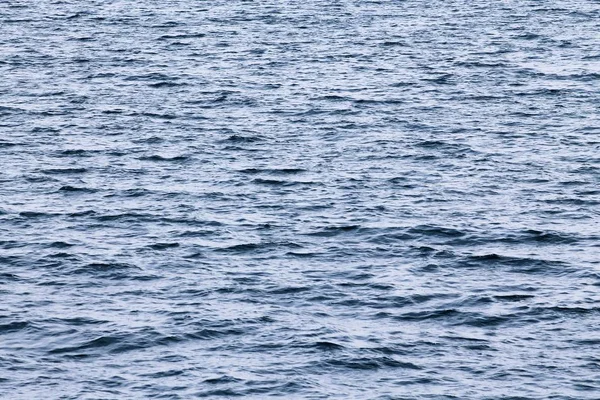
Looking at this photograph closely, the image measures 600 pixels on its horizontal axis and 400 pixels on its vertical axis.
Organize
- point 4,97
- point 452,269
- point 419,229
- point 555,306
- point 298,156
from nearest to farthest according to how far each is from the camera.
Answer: point 555,306
point 452,269
point 419,229
point 298,156
point 4,97

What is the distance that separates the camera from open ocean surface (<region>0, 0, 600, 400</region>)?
44.8 meters

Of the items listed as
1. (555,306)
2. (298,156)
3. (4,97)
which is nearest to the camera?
(555,306)

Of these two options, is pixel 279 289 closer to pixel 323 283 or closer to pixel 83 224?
pixel 323 283

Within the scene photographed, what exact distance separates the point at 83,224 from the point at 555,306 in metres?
21.2

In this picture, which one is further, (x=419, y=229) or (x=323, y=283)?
(x=419, y=229)

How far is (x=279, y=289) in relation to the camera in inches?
2013

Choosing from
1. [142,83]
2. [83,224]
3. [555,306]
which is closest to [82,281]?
[83,224]

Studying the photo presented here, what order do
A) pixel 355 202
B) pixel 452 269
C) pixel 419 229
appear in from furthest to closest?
pixel 355 202 < pixel 419 229 < pixel 452 269

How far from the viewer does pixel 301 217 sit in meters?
59.2

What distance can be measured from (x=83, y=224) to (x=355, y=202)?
1238cm

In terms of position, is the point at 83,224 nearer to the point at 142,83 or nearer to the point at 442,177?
the point at 442,177

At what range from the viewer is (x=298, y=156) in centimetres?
6850

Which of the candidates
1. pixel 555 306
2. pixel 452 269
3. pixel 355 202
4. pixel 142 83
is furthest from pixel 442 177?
pixel 142 83

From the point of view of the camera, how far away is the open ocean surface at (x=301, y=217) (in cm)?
4478
